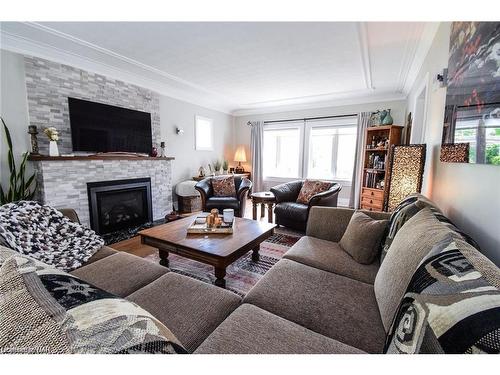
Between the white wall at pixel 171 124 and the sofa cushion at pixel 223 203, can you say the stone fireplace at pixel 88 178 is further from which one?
the sofa cushion at pixel 223 203

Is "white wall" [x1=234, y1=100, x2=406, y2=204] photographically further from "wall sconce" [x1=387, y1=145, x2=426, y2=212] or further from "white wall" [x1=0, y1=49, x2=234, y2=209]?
"wall sconce" [x1=387, y1=145, x2=426, y2=212]

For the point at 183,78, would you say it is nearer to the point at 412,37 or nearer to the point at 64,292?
the point at 412,37

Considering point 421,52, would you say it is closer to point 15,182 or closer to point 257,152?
point 257,152

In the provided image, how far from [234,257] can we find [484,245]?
139 centimetres

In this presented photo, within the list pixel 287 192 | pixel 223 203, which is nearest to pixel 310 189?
pixel 287 192

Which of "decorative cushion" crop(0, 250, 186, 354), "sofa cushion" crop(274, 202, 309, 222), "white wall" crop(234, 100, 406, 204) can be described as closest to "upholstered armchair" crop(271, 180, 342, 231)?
"sofa cushion" crop(274, 202, 309, 222)

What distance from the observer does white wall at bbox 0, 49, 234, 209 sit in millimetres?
2414

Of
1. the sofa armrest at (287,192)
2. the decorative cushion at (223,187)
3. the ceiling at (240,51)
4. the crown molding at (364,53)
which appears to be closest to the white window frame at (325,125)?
the ceiling at (240,51)

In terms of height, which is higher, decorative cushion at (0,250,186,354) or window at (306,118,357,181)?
window at (306,118,357,181)

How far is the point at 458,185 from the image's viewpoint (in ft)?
4.40

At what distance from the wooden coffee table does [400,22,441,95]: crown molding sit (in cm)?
239

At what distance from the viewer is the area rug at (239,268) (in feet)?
6.29

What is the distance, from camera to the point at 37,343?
387 millimetres
